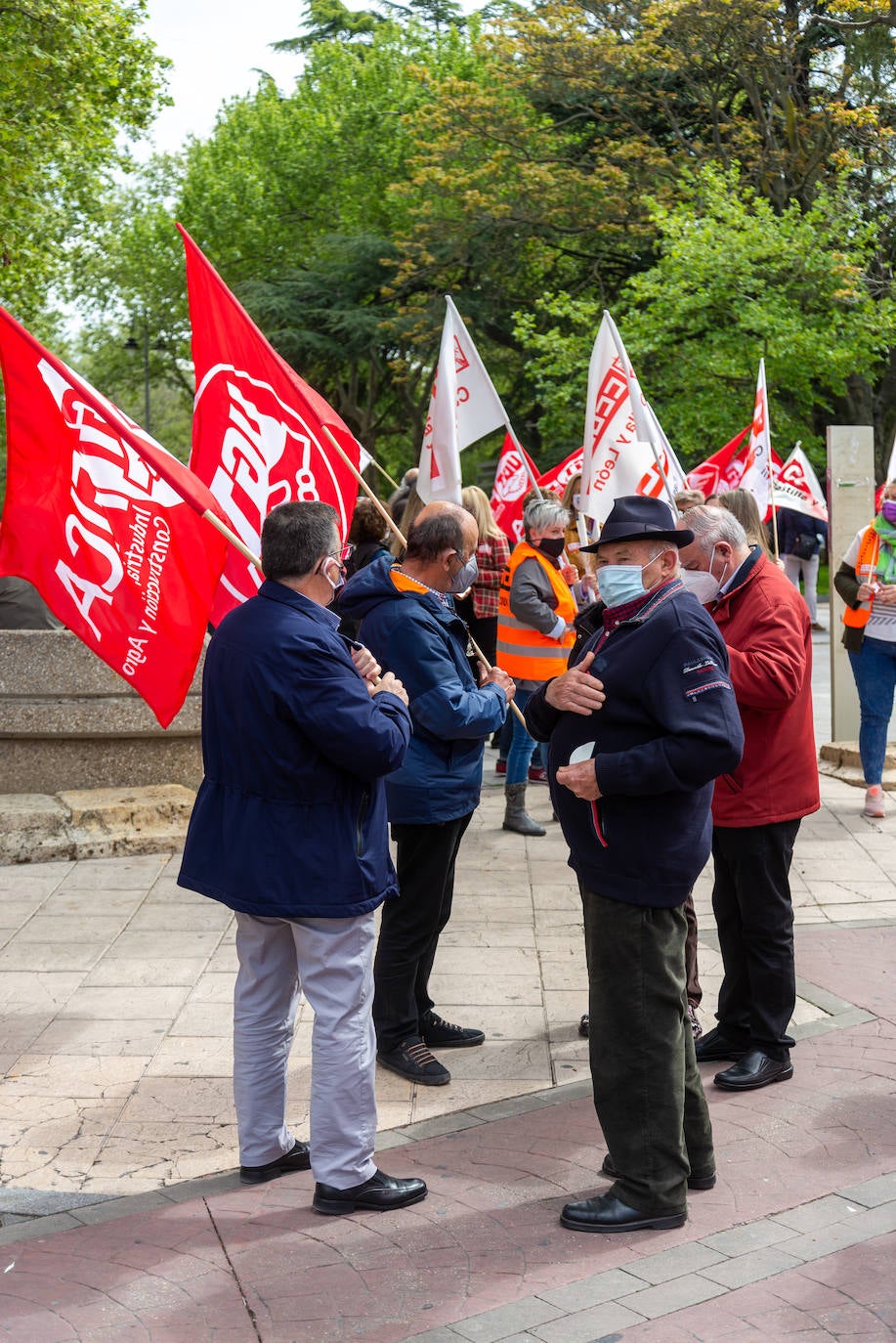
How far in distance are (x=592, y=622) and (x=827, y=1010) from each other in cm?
225

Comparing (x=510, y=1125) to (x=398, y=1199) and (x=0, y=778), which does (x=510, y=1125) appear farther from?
(x=0, y=778)

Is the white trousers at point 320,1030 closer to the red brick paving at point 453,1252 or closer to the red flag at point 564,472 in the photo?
the red brick paving at point 453,1252

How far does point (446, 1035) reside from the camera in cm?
536

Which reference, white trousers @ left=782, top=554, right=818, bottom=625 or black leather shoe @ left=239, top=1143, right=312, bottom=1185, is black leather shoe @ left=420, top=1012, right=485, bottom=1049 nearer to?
black leather shoe @ left=239, top=1143, right=312, bottom=1185

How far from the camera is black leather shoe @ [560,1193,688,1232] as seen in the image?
393cm

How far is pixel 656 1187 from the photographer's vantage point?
3.94m

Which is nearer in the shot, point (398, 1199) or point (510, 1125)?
point (398, 1199)

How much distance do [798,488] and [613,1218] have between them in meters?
11.7

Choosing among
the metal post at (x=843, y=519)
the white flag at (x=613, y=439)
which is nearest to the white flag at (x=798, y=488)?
the metal post at (x=843, y=519)

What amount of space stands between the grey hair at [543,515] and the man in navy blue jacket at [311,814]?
4340mm

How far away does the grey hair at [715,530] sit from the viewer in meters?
4.96

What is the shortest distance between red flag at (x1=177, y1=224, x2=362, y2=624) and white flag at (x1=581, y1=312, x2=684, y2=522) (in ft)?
8.09

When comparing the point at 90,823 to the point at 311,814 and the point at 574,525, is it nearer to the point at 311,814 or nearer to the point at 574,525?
the point at 574,525

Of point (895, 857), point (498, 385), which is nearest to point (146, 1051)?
point (895, 857)
